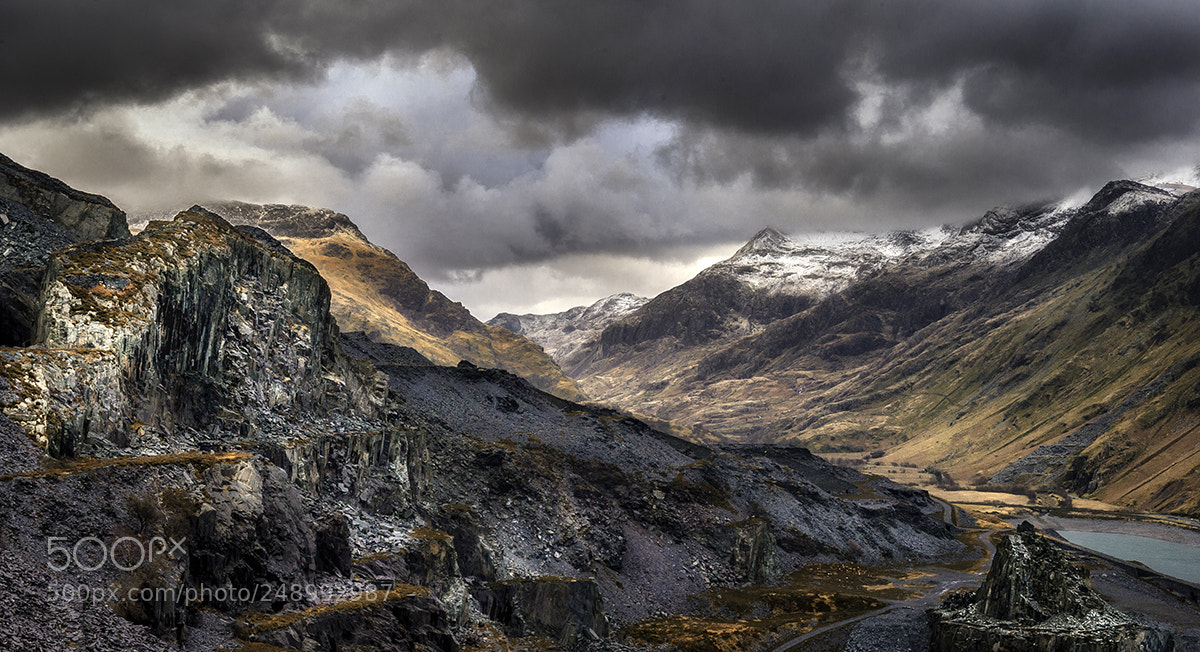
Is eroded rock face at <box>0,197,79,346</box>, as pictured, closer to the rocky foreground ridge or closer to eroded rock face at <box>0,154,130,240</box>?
the rocky foreground ridge

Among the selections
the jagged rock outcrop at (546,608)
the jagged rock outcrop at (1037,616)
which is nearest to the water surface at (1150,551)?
the jagged rock outcrop at (1037,616)

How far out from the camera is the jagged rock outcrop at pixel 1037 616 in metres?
70.6

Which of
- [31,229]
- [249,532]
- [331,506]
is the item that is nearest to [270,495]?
[249,532]

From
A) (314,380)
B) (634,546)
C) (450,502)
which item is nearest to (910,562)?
(634,546)

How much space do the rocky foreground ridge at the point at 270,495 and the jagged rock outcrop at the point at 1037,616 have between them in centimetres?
3727

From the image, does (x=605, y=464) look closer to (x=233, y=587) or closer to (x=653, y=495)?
(x=653, y=495)

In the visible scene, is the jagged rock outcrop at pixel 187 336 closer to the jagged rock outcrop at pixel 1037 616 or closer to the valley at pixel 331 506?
the valley at pixel 331 506

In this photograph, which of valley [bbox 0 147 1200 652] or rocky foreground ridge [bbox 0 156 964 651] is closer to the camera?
rocky foreground ridge [bbox 0 156 964 651]

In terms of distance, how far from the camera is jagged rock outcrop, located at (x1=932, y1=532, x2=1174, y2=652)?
232ft

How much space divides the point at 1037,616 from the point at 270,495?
237 ft

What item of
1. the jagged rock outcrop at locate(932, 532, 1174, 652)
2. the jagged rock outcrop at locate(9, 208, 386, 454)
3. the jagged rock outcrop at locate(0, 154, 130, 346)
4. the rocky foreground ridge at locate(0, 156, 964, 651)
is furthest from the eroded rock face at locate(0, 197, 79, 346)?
the jagged rock outcrop at locate(932, 532, 1174, 652)

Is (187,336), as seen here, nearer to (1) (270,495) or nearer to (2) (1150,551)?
(1) (270,495)

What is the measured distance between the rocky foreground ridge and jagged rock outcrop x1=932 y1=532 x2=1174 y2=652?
37267 mm

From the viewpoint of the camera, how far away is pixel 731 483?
150000 mm
